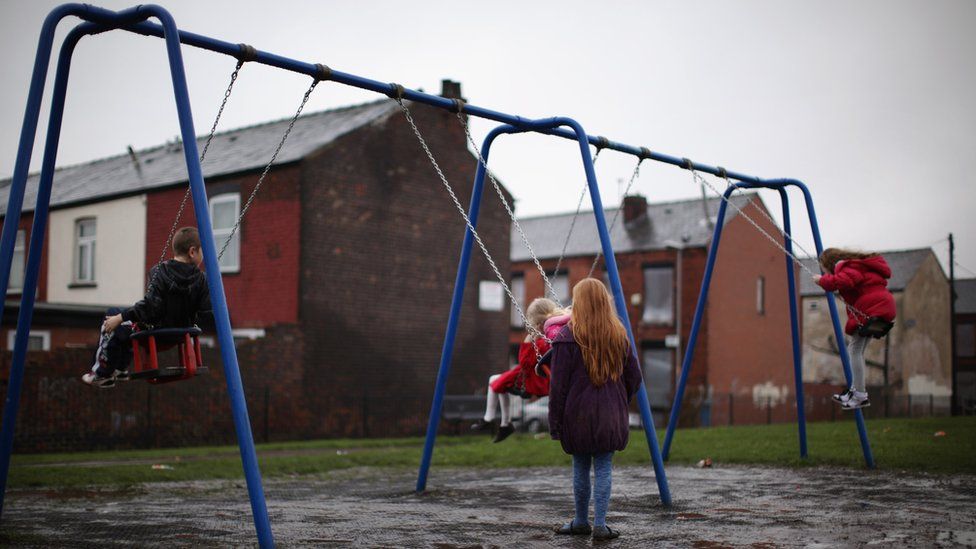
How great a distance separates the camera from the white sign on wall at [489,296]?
27547 mm

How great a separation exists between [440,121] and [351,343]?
23.6 ft

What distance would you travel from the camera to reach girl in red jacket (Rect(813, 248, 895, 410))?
8711 mm

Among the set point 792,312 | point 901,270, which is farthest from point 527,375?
point 901,270

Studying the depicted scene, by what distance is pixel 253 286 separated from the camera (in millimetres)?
23422

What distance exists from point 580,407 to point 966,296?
6551 cm

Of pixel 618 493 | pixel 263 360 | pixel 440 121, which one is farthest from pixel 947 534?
pixel 440 121

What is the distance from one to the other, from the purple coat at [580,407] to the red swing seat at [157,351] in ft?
8.16

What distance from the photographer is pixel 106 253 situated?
86.8 ft

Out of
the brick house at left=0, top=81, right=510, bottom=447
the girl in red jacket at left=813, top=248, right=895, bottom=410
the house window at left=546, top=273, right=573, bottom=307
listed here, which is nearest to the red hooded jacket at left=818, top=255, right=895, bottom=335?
the girl in red jacket at left=813, top=248, right=895, bottom=410

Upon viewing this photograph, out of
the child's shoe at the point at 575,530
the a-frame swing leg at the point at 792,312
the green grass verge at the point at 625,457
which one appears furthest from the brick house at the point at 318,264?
the child's shoe at the point at 575,530

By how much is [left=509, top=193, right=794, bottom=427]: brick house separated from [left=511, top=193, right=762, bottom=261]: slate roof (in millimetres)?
53

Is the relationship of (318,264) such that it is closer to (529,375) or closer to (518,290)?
(529,375)

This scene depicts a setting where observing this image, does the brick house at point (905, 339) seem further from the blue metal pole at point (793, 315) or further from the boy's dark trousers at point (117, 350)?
the boy's dark trousers at point (117, 350)

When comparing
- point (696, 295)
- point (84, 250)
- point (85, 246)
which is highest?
point (85, 246)
